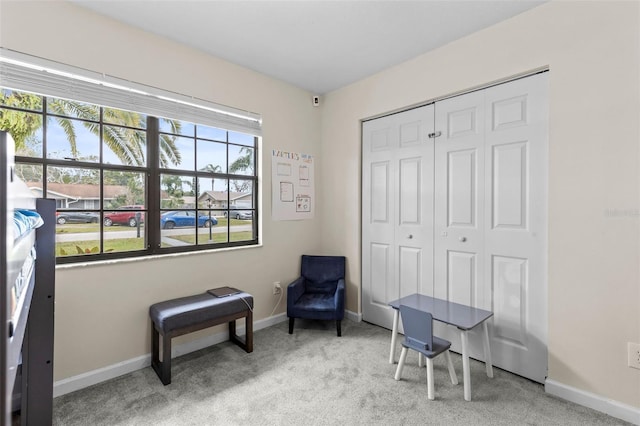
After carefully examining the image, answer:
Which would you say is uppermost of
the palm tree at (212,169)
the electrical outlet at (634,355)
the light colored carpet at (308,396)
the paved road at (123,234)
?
the palm tree at (212,169)

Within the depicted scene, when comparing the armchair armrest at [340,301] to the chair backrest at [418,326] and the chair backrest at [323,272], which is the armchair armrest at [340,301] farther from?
the chair backrest at [418,326]

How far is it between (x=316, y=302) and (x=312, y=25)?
2.51 meters

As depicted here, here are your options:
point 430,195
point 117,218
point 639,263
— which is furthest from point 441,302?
point 117,218

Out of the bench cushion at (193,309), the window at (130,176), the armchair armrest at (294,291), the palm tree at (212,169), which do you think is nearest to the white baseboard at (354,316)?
the armchair armrest at (294,291)

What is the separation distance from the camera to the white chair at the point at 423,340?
6.42ft

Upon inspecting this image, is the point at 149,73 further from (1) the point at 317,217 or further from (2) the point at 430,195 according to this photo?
(2) the point at 430,195

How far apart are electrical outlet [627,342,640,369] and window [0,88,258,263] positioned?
3.05m

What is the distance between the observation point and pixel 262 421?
178 centimetres

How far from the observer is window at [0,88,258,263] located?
80.0 inches

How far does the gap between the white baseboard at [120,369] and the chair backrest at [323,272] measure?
91 cm

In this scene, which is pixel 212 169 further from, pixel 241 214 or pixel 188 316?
pixel 188 316

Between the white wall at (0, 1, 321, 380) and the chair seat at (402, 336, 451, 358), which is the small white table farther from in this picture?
the white wall at (0, 1, 321, 380)

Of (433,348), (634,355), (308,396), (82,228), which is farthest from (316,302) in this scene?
(634,355)

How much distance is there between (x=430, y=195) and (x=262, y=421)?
2.22 meters
